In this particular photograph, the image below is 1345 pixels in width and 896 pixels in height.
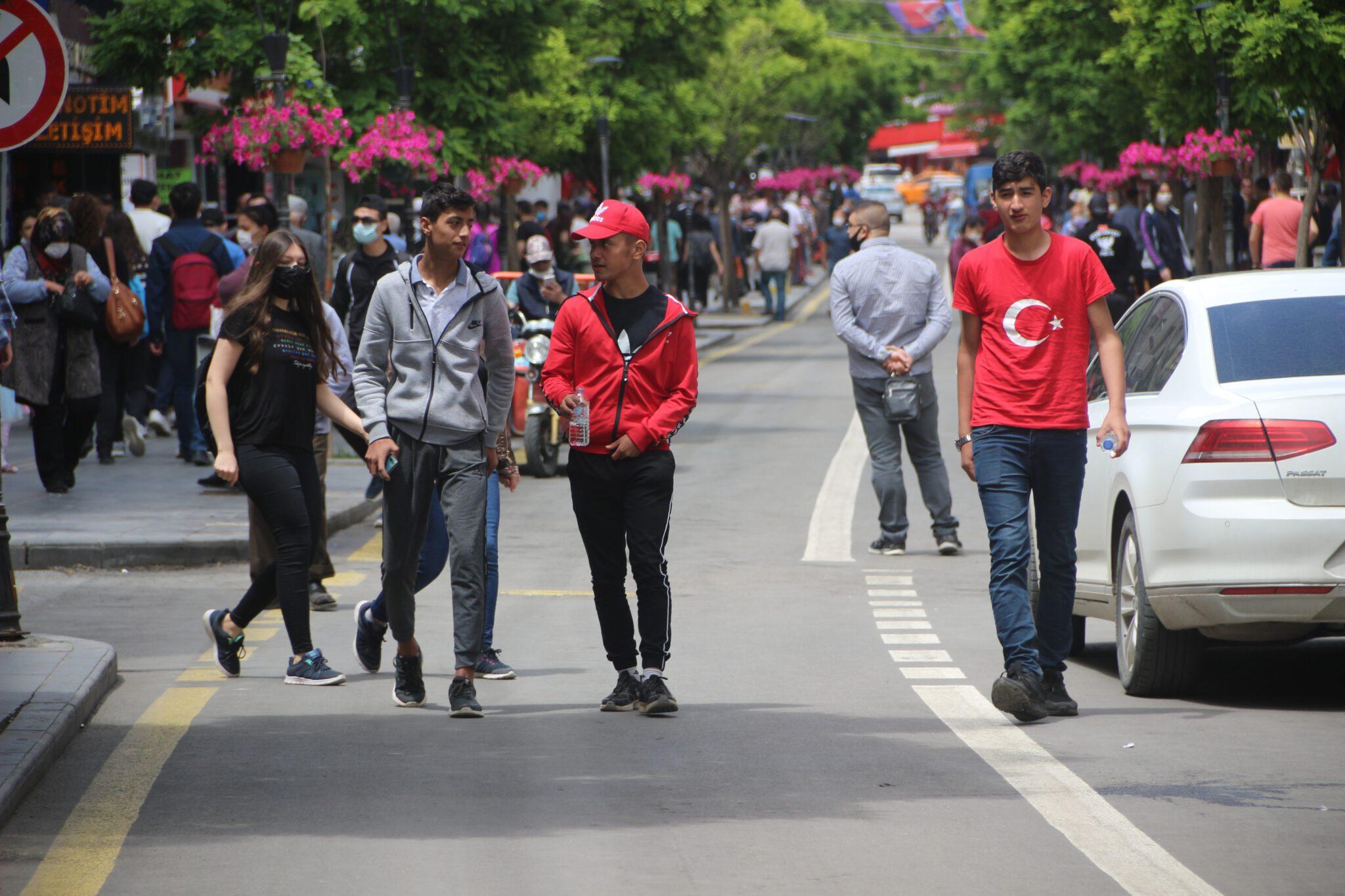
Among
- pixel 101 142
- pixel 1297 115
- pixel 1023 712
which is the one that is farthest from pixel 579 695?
pixel 1297 115

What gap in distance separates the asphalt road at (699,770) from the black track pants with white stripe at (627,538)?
0.98 feet

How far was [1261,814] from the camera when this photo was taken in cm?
604

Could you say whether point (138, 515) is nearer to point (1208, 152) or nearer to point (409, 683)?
point (409, 683)

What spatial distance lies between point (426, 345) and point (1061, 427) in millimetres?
2260

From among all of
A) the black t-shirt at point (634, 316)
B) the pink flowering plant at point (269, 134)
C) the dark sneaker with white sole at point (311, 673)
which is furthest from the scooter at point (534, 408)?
the black t-shirt at point (634, 316)

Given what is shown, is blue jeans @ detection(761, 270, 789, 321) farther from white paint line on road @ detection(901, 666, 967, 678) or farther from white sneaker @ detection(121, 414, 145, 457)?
white paint line on road @ detection(901, 666, 967, 678)

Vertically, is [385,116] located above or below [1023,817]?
above

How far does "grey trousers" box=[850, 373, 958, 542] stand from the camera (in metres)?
12.4

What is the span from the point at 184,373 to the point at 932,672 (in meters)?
9.16

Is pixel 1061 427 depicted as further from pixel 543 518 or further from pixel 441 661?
pixel 543 518

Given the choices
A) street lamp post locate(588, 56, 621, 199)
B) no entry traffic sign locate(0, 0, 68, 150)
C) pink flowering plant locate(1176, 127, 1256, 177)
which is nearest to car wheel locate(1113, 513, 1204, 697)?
no entry traffic sign locate(0, 0, 68, 150)

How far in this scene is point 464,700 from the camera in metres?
7.61

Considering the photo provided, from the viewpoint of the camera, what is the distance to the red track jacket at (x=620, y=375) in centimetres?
751

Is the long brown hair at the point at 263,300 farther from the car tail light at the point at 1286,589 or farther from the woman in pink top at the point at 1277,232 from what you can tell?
the woman in pink top at the point at 1277,232
